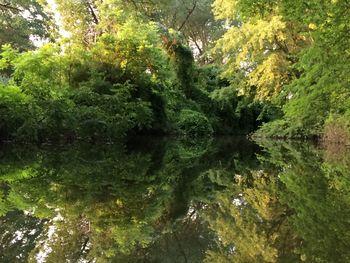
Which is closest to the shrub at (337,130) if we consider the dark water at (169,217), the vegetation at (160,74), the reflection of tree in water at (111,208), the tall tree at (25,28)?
the vegetation at (160,74)

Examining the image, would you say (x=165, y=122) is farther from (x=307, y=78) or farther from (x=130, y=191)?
(x=130, y=191)

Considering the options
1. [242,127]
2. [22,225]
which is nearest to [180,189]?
[22,225]

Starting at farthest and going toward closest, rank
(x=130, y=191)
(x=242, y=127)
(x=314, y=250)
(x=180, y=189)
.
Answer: (x=242, y=127)
(x=180, y=189)
(x=130, y=191)
(x=314, y=250)

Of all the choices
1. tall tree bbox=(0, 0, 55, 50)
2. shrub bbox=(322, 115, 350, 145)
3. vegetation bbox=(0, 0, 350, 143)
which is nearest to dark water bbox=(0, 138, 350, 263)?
vegetation bbox=(0, 0, 350, 143)

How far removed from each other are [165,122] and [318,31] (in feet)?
41.6

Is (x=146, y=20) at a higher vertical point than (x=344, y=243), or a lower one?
higher

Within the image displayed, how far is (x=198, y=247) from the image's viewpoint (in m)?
3.28

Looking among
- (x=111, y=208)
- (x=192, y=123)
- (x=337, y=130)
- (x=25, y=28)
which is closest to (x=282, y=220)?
(x=111, y=208)

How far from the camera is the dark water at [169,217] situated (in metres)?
3.07

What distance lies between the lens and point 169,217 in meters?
4.25

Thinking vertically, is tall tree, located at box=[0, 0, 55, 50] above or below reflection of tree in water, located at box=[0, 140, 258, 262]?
above

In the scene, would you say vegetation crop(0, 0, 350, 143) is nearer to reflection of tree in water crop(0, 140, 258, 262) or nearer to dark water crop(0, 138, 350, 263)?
dark water crop(0, 138, 350, 263)

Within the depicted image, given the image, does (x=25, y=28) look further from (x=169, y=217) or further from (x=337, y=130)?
(x=169, y=217)

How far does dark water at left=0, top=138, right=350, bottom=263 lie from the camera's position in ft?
10.1
